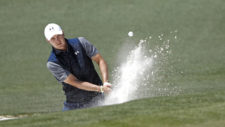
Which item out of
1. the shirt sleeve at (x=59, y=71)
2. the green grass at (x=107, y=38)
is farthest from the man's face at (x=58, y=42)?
the green grass at (x=107, y=38)

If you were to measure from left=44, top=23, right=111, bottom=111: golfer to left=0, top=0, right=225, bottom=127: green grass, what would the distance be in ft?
3.09

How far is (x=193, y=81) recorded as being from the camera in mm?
10117

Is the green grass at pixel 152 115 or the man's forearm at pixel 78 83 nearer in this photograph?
the green grass at pixel 152 115

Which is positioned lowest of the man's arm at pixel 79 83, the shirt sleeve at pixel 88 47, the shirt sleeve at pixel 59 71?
the man's arm at pixel 79 83

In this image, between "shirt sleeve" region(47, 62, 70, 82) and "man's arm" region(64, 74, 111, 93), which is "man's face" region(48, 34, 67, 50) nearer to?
"shirt sleeve" region(47, 62, 70, 82)

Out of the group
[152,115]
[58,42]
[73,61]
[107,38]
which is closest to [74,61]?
[73,61]

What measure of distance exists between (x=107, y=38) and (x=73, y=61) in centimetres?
668

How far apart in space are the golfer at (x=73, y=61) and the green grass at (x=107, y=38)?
943mm

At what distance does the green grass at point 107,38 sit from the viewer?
9938mm

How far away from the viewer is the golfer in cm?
606

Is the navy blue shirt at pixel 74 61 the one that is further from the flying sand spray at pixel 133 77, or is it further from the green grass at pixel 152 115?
the green grass at pixel 152 115

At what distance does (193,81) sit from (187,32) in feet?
10.0

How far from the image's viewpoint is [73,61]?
6.29 m

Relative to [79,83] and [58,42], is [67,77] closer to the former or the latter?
[79,83]
